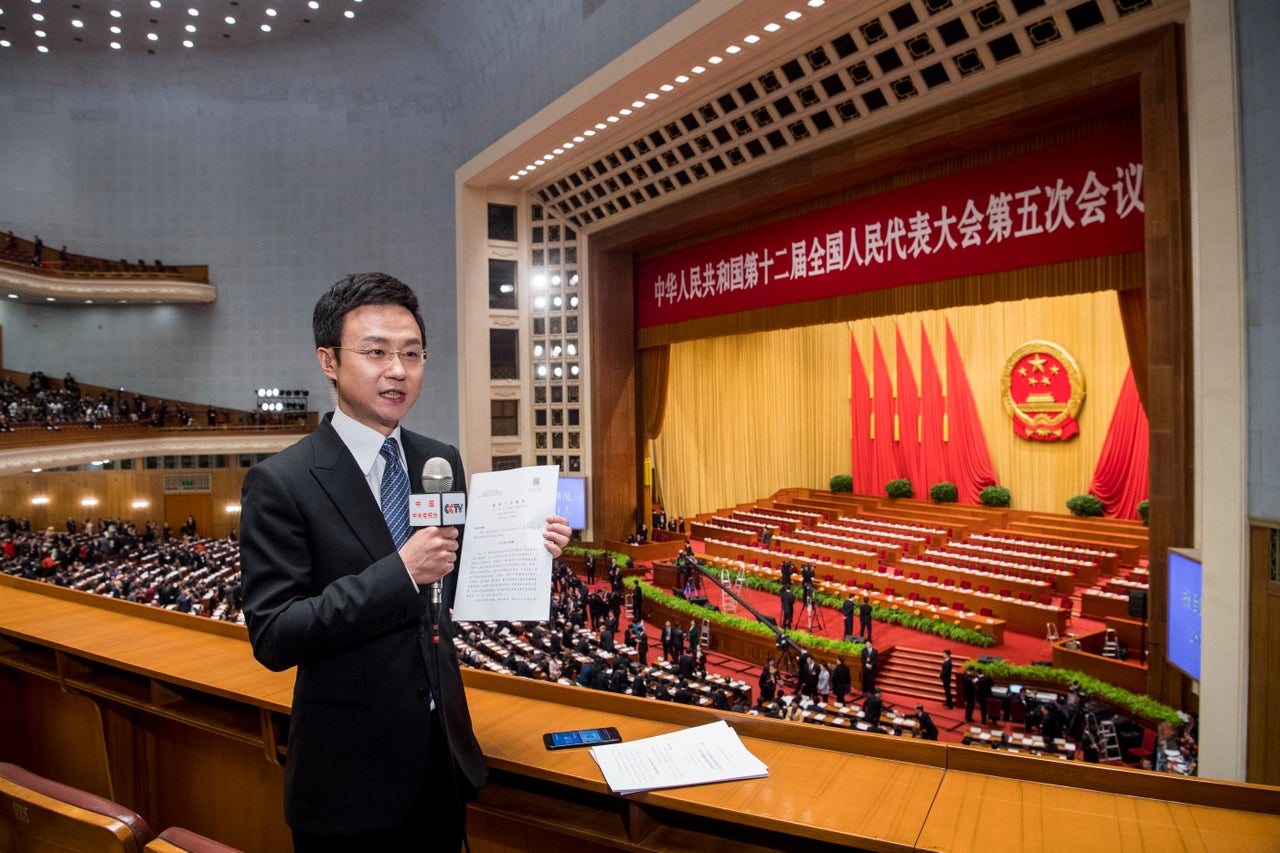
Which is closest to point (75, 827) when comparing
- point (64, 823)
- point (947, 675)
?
point (64, 823)

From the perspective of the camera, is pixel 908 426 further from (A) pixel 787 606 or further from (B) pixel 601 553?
(A) pixel 787 606

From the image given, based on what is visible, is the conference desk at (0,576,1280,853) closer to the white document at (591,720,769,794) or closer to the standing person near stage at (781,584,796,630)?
the white document at (591,720,769,794)

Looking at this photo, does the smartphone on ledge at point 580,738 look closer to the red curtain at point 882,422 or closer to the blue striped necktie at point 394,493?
the blue striped necktie at point 394,493

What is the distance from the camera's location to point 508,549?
1.54 meters

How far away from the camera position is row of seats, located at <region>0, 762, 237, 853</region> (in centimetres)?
132

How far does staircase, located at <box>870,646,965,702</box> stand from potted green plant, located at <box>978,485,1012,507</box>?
871cm

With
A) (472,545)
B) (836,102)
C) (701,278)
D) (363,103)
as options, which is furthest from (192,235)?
(472,545)

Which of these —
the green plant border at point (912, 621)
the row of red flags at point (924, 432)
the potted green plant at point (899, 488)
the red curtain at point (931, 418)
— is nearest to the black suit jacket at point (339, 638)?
the green plant border at point (912, 621)

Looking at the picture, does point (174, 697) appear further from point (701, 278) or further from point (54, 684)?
point (701, 278)

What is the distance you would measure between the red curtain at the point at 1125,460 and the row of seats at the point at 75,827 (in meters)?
17.5

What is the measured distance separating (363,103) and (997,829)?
21.1 meters

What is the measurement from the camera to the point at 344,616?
124 centimetres

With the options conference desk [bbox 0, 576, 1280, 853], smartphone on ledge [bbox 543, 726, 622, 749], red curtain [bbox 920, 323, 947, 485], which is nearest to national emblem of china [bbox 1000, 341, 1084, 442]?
red curtain [bbox 920, 323, 947, 485]

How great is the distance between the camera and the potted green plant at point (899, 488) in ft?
61.2
